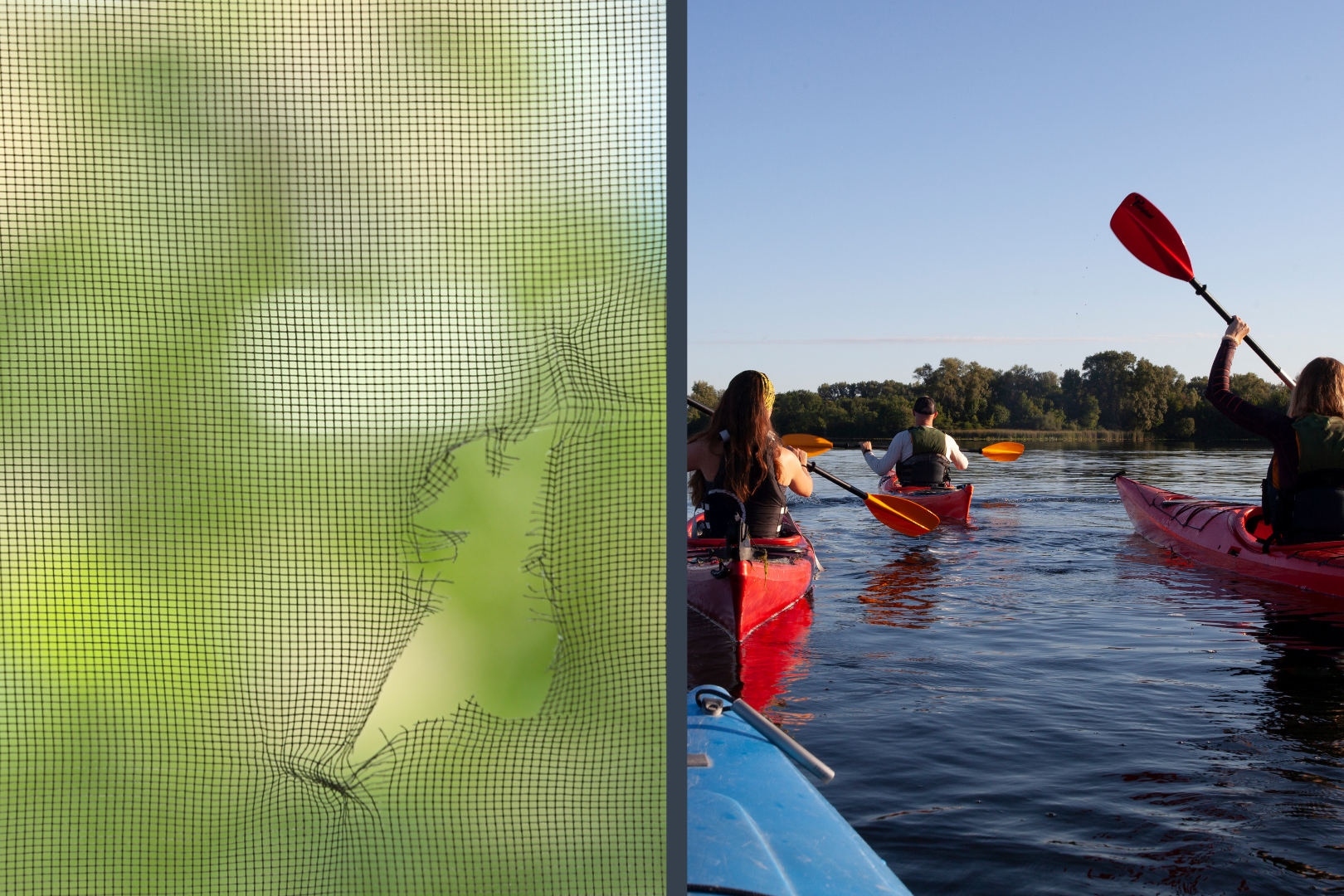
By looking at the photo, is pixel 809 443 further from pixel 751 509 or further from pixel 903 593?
pixel 751 509

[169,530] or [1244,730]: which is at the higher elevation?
[169,530]

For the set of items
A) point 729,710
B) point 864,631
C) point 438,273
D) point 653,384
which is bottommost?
point 864,631

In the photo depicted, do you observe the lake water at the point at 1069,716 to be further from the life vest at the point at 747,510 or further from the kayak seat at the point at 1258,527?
the life vest at the point at 747,510

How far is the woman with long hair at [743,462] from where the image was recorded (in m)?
4.88

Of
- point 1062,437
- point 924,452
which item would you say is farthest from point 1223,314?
point 1062,437

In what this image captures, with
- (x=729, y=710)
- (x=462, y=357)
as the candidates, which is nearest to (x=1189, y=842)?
(x=729, y=710)

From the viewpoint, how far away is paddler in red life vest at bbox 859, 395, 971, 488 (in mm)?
10133

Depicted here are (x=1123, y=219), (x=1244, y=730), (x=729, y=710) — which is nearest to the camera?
(x=729, y=710)

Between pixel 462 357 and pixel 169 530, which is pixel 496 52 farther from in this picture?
pixel 169 530

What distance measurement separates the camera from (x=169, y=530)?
3.51 feet

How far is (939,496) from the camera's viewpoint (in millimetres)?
10094

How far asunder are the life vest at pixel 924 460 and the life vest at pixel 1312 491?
3715 millimetres

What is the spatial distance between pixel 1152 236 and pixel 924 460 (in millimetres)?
3481

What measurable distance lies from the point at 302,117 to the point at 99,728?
0.79 m
